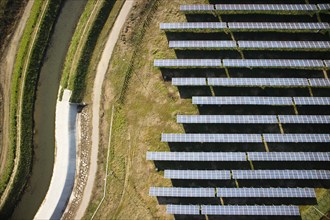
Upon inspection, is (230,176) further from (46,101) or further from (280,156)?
(46,101)

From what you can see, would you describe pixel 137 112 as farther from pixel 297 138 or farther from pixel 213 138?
pixel 297 138

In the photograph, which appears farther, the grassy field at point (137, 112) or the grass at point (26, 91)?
the grass at point (26, 91)

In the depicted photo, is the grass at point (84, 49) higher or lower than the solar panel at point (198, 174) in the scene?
higher

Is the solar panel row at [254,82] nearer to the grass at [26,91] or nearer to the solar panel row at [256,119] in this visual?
the solar panel row at [256,119]

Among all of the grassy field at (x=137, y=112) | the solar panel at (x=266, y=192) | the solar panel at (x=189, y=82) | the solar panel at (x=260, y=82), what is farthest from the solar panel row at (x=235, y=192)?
the solar panel at (x=189, y=82)

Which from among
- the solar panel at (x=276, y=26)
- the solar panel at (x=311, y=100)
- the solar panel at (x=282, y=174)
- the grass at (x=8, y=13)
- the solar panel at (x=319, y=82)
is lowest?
the solar panel at (x=282, y=174)

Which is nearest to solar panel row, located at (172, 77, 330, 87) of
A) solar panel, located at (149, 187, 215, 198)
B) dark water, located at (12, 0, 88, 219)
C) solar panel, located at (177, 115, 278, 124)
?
solar panel, located at (177, 115, 278, 124)
